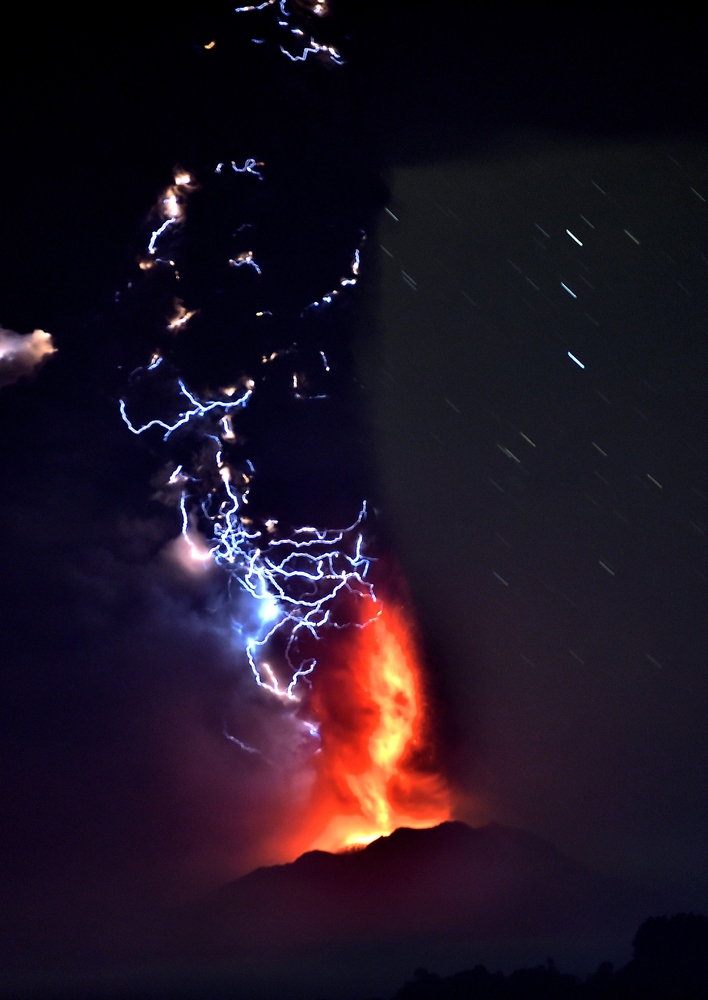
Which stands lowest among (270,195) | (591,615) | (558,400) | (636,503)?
(591,615)

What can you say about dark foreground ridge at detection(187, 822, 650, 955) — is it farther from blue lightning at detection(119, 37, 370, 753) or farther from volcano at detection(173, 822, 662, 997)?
blue lightning at detection(119, 37, 370, 753)

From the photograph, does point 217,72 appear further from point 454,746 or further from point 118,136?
point 454,746

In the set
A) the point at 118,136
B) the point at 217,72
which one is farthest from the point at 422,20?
the point at 118,136

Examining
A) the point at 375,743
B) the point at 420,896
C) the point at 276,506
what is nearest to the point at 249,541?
the point at 276,506

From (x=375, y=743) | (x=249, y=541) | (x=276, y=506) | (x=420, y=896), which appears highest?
(x=276, y=506)

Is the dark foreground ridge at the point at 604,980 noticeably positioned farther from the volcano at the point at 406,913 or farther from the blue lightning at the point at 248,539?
the blue lightning at the point at 248,539

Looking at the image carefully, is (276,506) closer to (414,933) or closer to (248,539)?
(248,539)
